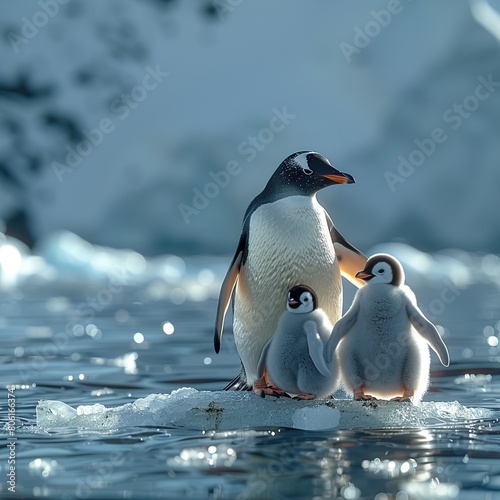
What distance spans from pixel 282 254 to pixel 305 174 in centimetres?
36

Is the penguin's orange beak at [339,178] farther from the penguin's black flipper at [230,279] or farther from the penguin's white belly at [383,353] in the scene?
the penguin's white belly at [383,353]

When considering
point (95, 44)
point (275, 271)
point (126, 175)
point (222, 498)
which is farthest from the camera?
point (95, 44)

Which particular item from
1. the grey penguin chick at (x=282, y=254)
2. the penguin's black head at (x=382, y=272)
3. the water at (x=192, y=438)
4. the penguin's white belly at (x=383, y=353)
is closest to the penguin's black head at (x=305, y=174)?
the grey penguin chick at (x=282, y=254)

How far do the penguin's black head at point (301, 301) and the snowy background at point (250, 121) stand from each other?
20440 millimetres

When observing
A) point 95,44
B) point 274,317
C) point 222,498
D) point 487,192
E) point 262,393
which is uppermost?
point 95,44

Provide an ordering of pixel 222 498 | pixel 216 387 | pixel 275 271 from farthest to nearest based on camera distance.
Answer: pixel 216 387 < pixel 275 271 < pixel 222 498

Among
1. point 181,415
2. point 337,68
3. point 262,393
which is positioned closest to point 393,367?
point 262,393

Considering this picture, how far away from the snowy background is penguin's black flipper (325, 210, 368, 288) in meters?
19.6

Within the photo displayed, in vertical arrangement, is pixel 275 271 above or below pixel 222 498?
above

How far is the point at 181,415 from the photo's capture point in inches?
149

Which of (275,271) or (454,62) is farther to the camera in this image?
(454,62)

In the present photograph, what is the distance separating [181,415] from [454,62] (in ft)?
76.1

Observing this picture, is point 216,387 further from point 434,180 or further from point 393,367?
point 434,180

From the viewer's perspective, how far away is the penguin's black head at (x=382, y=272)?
3893 mm
